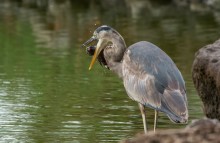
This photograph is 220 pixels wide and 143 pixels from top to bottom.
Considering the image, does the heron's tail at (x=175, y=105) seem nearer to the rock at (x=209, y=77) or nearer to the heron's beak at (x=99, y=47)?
the rock at (x=209, y=77)

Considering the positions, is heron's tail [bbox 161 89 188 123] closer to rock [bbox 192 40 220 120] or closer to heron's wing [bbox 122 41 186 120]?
heron's wing [bbox 122 41 186 120]

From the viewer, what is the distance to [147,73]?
9930 mm

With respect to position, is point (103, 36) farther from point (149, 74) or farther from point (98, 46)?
point (149, 74)

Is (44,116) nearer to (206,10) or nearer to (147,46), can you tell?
(147,46)

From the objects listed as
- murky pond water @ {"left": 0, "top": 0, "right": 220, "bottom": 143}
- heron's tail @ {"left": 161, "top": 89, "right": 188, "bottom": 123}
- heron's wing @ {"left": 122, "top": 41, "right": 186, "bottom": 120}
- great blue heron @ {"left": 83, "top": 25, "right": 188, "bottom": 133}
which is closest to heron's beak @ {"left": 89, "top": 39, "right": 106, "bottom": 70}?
great blue heron @ {"left": 83, "top": 25, "right": 188, "bottom": 133}

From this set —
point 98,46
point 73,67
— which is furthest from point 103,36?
point 73,67

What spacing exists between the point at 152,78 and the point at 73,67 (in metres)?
8.13

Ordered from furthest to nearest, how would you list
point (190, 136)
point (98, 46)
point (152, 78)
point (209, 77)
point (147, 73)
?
point (98, 46), point (209, 77), point (147, 73), point (152, 78), point (190, 136)

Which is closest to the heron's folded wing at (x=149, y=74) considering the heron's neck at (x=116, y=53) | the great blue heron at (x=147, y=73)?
the great blue heron at (x=147, y=73)

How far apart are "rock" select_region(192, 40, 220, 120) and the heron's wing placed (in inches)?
25.4

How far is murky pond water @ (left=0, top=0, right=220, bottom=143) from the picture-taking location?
39.2 feet

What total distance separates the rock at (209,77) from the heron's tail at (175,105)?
894 mm

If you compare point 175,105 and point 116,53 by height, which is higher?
point 116,53

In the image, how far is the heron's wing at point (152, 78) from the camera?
31.5 ft
